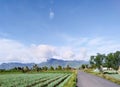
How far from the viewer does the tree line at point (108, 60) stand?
15575 centimetres

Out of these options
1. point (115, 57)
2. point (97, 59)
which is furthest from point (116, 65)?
point (97, 59)

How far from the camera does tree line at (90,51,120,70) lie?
511ft

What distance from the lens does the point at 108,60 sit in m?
162

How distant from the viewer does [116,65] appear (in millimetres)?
154625

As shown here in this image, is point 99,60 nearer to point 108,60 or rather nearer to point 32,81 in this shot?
point 108,60

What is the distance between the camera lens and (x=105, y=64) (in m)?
165

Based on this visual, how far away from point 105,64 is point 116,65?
39.1ft

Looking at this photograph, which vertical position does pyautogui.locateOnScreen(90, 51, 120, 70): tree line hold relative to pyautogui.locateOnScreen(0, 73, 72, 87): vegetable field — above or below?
above

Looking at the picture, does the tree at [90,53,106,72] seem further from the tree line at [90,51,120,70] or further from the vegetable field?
the vegetable field

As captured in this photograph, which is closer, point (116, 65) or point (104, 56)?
point (116, 65)

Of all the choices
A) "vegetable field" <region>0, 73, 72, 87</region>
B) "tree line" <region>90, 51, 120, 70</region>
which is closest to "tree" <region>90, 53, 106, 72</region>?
"tree line" <region>90, 51, 120, 70</region>

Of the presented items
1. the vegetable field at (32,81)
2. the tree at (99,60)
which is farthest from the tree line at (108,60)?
the vegetable field at (32,81)

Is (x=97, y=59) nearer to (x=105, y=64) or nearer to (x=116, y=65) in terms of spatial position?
(x=105, y=64)

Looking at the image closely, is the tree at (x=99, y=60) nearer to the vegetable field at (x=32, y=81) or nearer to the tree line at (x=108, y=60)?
the tree line at (x=108, y=60)
